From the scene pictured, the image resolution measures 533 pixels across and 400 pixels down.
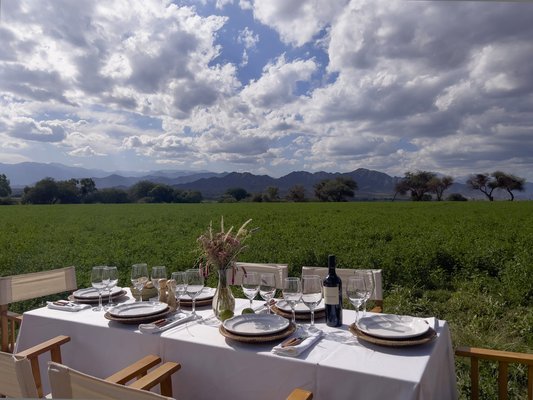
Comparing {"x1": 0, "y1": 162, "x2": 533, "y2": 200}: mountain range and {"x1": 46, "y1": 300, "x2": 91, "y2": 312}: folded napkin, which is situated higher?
{"x1": 0, "y1": 162, "x2": 533, "y2": 200}: mountain range

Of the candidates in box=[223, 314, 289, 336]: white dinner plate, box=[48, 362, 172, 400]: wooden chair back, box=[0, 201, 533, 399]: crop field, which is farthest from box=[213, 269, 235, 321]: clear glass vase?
box=[0, 201, 533, 399]: crop field

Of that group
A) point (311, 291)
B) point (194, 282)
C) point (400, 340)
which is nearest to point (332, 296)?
point (311, 291)

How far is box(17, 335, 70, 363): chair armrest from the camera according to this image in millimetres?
2027

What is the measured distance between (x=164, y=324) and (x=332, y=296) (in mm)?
880

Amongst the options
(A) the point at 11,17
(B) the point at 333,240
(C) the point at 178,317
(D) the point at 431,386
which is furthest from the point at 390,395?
(B) the point at 333,240

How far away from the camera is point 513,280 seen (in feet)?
18.4

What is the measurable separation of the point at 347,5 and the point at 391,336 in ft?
12.4

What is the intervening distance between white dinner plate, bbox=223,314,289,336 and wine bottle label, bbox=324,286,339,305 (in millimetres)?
236

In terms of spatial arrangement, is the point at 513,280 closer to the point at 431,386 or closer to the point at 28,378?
the point at 431,386

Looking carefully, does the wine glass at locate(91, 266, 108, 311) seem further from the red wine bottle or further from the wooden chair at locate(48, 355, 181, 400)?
the red wine bottle

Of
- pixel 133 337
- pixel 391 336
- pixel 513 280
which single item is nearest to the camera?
pixel 391 336

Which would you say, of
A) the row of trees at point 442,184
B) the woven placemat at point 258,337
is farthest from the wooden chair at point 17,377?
the row of trees at point 442,184

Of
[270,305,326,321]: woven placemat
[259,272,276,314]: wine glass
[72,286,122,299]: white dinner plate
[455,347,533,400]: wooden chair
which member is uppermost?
[259,272,276,314]: wine glass

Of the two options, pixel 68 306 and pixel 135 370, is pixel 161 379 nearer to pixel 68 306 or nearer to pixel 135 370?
pixel 135 370
